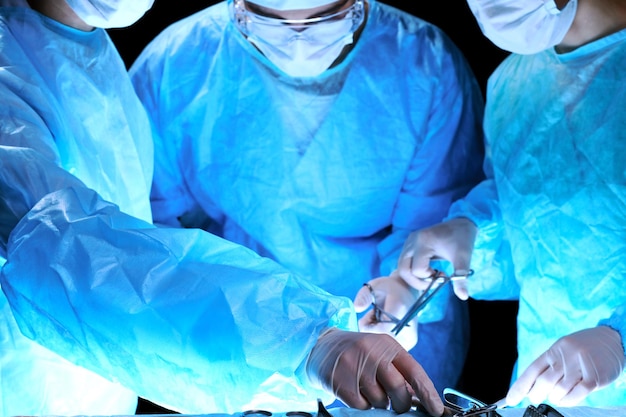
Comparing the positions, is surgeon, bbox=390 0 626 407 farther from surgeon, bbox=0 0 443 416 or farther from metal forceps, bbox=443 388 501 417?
surgeon, bbox=0 0 443 416

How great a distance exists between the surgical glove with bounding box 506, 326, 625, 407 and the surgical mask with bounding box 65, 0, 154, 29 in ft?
3.69

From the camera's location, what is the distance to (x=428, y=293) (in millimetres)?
2045

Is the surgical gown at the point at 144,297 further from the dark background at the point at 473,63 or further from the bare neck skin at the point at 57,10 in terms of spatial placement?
the dark background at the point at 473,63

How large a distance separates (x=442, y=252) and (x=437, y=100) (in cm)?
42

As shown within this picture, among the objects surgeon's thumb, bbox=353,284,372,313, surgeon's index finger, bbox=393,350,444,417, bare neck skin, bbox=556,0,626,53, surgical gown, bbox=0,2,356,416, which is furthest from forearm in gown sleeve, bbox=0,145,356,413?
bare neck skin, bbox=556,0,626,53

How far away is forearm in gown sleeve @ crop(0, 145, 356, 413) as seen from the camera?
1176 mm

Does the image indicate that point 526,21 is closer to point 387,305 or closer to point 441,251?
point 441,251

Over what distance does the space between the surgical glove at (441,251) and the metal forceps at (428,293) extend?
0.04 feet

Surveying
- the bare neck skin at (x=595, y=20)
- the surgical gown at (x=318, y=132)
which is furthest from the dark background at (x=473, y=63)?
the bare neck skin at (x=595, y=20)

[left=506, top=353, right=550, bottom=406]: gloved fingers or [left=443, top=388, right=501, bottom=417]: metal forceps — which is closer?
[left=443, top=388, right=501, bottom=417]: metal forceps

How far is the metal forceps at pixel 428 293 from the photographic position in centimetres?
185

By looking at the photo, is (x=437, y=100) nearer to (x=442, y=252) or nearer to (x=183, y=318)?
(x=442, y=252)

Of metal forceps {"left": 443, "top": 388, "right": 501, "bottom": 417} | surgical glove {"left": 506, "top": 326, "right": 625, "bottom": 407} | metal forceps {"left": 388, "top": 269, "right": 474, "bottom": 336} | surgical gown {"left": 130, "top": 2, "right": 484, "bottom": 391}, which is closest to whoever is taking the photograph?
metal forceps {"left": 443, "top": 388, "right": 501, "bottom": 417}

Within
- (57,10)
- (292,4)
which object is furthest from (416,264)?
(57,10)
